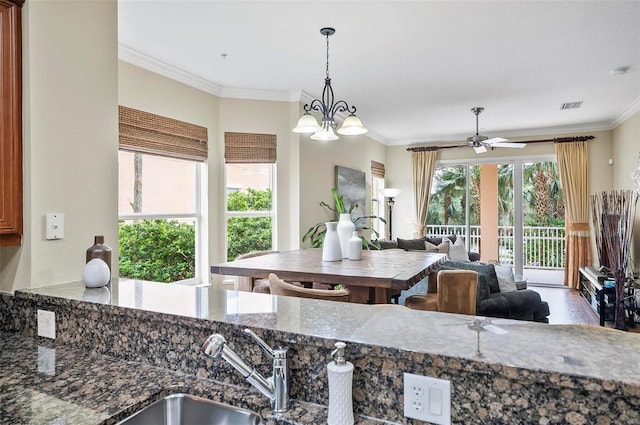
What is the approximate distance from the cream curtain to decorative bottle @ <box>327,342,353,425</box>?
688cm

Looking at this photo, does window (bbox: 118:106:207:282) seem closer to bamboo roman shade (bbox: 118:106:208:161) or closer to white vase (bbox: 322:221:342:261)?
bamboo roman shade (bbox: 118:106:208:161)

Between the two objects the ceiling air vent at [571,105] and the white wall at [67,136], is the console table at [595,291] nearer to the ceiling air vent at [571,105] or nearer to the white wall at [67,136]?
the ceiling air vent at [571,105]

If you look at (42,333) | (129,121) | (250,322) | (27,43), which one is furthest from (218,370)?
(129,121)

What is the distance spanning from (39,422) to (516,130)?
7.38 meters

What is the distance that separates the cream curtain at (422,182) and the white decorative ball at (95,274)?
6.54 metres

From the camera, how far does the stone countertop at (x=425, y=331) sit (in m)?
0.80

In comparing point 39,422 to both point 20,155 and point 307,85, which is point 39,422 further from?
point 307,85

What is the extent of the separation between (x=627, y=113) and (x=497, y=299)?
13.1 ft

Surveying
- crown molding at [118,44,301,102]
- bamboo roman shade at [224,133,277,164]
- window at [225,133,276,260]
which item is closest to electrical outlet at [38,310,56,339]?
crown molding at [118,44,301,102]

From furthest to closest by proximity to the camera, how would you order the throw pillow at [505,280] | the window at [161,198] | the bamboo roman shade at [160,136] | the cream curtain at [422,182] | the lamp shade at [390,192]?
the cream curtain at [422,182]
the lamp shade at [390,192]
the throw pillow at [505,280]
the window at [161,198]
the bamboo roman shade at [160,136]

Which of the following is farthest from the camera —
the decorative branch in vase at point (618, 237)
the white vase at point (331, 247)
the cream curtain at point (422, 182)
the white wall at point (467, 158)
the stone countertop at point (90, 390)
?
the cream curtain at point (422, 182)

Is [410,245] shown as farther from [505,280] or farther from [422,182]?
[505,280]

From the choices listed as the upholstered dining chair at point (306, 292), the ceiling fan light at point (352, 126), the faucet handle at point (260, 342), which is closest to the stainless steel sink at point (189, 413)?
the faucet handle at point (260, 342)

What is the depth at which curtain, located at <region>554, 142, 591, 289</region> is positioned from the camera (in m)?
6.43
